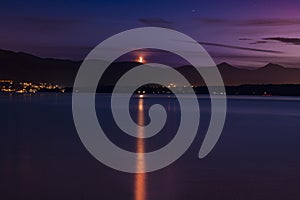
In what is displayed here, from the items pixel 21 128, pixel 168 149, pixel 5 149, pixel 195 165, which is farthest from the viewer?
pixel 21 128

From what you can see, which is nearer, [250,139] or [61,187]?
[61,187]

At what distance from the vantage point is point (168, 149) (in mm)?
15156

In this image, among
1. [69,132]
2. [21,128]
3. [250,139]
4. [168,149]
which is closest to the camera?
[168,149]

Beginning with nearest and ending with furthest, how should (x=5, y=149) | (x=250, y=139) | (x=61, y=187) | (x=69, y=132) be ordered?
(x=61, y=187), (x=5, y=149), (x=250, y=139), (x=69, y=132)

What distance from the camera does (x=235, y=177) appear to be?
10109 millimetres

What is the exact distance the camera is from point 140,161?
1229cm

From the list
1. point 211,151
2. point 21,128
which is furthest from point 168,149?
point 21,128

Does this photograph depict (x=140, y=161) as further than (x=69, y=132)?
No

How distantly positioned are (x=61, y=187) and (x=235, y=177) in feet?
11.7

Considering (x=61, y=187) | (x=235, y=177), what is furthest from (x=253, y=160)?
(x=61, y=187)

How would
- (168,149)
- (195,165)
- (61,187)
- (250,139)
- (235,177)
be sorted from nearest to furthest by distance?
(61,187)
(235,177)
(195,165)
(168,149)
(250,139)

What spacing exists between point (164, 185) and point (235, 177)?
5.56 ft

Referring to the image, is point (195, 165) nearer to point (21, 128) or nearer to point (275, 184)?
point (275, 184)

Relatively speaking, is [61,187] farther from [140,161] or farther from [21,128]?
[21,128]
